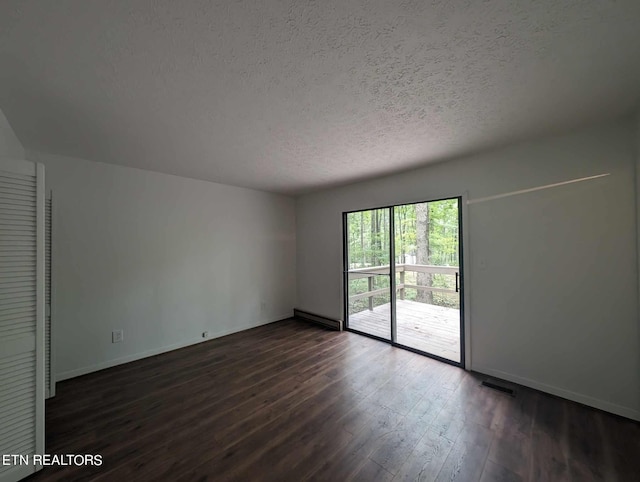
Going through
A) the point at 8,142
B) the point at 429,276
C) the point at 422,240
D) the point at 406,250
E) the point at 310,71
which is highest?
the point at 310,71

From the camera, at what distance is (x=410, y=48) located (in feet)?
4.15

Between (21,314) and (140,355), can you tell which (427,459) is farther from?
(140,355)

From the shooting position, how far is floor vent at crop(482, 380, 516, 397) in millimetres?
2391

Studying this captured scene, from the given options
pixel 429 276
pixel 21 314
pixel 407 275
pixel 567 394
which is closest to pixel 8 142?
pixel 21 314

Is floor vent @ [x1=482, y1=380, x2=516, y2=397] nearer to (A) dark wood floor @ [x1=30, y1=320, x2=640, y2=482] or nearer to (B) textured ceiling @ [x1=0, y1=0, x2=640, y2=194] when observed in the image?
(A) dark wood floor @ [x1=30, y1=320, x2=640, y2=482]

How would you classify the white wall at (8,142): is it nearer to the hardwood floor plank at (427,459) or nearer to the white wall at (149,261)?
the white wall at (149,261)

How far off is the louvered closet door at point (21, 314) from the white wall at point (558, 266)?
12.3 ft

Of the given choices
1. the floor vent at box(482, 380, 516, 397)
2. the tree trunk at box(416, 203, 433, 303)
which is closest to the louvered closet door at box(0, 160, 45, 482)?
the floor vent at box(482, 380, 516, 397)

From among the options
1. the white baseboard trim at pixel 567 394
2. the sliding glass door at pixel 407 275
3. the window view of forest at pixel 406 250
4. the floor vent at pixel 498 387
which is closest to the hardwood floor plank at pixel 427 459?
the floor vent at pixel 498 387

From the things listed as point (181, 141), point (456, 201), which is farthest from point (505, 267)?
point (181, 141)

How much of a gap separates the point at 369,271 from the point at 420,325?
125 cm

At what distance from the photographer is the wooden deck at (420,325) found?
338cm

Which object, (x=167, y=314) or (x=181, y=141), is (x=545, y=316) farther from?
(x=167, y=314)

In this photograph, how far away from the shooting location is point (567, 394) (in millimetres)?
2268
